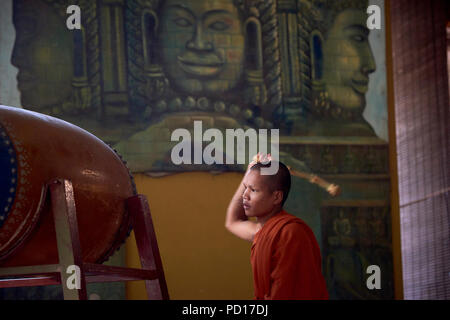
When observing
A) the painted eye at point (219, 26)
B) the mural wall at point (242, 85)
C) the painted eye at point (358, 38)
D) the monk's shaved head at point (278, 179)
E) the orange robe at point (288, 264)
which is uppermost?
the painted eye at point (219, 26)

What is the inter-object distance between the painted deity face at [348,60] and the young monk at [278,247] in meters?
3.80

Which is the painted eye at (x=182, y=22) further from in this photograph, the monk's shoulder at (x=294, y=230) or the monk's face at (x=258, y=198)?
the monk's shoulder at (x=294, y=230)

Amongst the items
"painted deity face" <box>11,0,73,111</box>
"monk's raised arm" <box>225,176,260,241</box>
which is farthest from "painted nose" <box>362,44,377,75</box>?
"monk's raised arm" <box>225,176,260,241</box>

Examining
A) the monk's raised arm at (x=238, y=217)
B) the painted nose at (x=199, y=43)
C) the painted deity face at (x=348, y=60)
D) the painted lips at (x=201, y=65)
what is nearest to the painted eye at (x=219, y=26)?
the painted nose at (x=199, y=43)

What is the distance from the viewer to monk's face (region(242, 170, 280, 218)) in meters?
3.19

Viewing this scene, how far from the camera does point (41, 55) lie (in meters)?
6.31

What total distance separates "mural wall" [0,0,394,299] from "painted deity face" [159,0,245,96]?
0.01 metres

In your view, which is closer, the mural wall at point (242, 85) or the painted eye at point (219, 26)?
the mural wall at point (242, 85)

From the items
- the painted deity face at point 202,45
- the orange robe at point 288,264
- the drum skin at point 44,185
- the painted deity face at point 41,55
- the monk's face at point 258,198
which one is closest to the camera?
the drum skin at point 44,185

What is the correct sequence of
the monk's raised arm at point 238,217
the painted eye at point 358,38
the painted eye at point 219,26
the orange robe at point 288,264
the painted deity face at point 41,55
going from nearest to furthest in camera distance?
the orange robe at point 288,264 < the monk's raised arm at point 238,217 < the painted deity face at point 41,55 < the painted eye at point 219,26 < the painted eye at point 358,38

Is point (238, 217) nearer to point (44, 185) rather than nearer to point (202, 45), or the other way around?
point (44, 185)

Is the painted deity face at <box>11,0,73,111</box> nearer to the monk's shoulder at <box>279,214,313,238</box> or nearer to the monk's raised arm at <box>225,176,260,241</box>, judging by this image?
the monk's raised arm at <box>225,176,260,241</box>

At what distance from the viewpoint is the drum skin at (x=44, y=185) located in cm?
262

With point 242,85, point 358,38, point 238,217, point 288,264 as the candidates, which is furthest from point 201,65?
point 288,264
